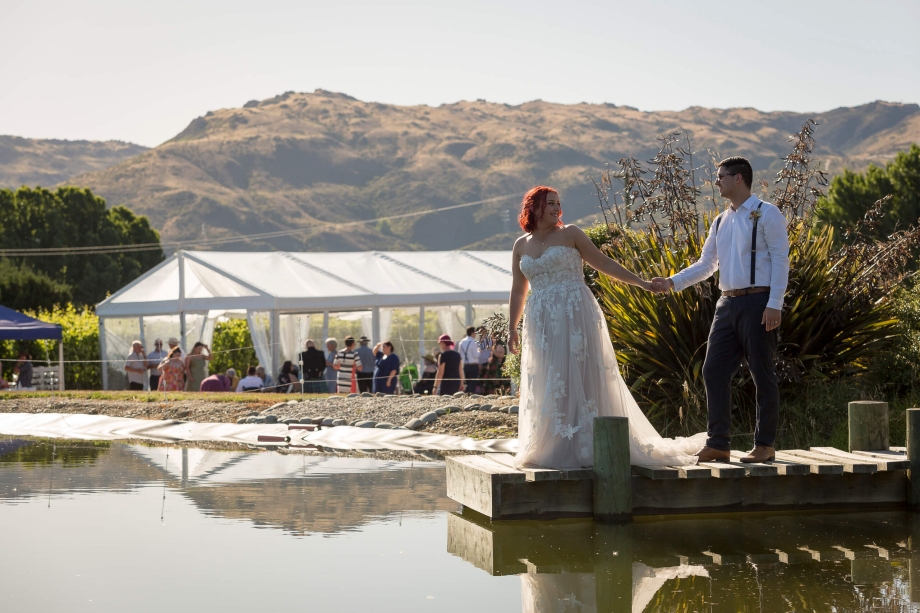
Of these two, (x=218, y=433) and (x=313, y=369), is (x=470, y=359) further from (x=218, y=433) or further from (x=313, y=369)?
(x=218, y=433)

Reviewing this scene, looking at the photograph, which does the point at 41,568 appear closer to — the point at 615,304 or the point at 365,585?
the point at 365,585

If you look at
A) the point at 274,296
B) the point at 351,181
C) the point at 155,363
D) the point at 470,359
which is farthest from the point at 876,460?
the point at 351,181

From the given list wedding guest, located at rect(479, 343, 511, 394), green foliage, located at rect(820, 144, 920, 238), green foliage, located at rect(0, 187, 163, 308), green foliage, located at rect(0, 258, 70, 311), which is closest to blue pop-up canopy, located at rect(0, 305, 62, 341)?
wedding guest, located at rect(479, 343, 511, 394)

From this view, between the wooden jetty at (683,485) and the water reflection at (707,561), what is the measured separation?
11 centimetres

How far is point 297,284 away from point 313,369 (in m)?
3.76

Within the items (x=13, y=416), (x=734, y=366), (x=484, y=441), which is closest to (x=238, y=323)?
(x=13, y=416)

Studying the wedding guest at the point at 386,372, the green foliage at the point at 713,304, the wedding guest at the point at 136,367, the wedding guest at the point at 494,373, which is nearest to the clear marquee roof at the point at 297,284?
the wedding guest at the point at 136,367

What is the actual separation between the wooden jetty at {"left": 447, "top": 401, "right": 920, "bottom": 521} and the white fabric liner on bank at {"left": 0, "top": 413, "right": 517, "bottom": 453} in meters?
3.88

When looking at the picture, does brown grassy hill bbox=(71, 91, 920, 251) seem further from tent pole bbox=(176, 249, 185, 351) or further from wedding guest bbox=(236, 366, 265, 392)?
wedding guest bbox=(236, 366, 265, 392)

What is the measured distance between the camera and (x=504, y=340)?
40.2 feet

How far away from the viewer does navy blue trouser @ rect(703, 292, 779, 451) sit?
21.7ft

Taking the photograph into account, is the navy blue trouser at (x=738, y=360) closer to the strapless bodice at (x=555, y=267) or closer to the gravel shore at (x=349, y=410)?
the strapless bodice at (x=555, y=267)

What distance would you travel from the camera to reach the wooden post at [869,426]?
7438 millimetres

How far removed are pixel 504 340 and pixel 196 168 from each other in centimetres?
16101
